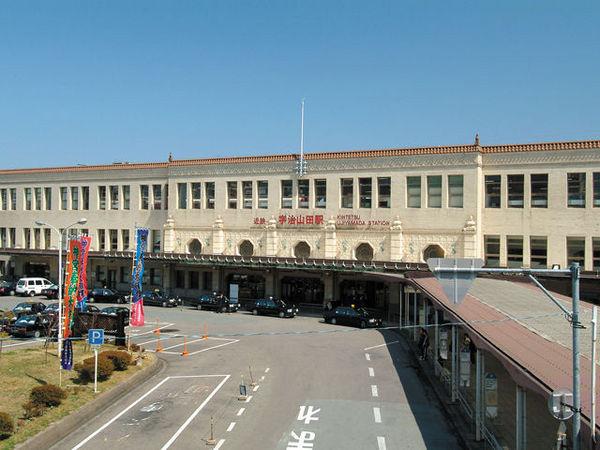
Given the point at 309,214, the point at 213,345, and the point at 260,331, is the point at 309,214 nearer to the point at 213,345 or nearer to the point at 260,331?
the point at 260,331

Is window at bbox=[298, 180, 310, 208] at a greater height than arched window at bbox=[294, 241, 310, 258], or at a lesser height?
greater

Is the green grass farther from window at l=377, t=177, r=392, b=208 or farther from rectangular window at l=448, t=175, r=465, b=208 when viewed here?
rectangular window at l=448, t=175, r=465, b=208

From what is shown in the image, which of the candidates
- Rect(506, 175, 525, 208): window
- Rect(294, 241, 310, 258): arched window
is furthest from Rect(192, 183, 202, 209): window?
Rect(506, 175, 525, 208): window

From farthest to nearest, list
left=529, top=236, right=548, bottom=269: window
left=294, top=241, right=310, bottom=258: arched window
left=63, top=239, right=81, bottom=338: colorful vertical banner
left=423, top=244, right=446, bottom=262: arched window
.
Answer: left=294, top=241, right=310, bottom=258: arched window → left=423, top=244, right=446, bottom=262: arched window → left=529, top=236, right=548, bottom=269: window → left=63, top=239, right=81, bottom=338: colorful vertical banner

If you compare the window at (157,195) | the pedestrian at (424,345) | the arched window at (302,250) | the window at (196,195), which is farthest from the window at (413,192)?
the window at (157,195)

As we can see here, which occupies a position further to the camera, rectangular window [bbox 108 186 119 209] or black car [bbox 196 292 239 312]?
rectangular window [bbox 108 186 119 209]

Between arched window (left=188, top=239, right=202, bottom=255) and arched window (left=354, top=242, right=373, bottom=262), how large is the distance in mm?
18627

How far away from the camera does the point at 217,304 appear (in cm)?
5553

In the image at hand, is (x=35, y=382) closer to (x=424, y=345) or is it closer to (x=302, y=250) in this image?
(x=424, y=345)

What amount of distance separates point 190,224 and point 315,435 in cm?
4820

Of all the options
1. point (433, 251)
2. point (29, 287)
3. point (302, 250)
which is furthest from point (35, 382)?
point (29, 287)

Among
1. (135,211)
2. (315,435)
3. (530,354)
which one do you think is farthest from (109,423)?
(135,211)

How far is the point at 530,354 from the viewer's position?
49.5 feet

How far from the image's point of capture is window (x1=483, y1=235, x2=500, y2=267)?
5181 centimetres
